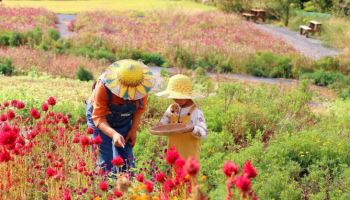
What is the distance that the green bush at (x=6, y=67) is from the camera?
1264 centimetres

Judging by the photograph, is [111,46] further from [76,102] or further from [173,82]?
[173,82]

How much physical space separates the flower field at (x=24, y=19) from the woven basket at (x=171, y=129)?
1565 cm

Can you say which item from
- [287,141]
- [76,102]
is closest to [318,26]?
[76,102]

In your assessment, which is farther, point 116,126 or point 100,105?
point 116,126

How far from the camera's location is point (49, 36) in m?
17.6

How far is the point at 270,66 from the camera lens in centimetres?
1650

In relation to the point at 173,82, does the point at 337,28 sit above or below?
below

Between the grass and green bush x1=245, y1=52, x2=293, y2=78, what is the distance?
17.4m

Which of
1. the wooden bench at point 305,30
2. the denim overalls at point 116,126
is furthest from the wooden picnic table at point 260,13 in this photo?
the denim overalls at point 116,126

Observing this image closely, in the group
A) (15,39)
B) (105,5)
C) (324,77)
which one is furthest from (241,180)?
(105,5)

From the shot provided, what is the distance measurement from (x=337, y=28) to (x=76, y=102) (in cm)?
1854

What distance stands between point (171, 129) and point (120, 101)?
602mm

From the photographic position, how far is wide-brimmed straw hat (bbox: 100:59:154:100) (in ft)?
14.6

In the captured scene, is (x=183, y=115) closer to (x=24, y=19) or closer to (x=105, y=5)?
(x=24, y=19)
